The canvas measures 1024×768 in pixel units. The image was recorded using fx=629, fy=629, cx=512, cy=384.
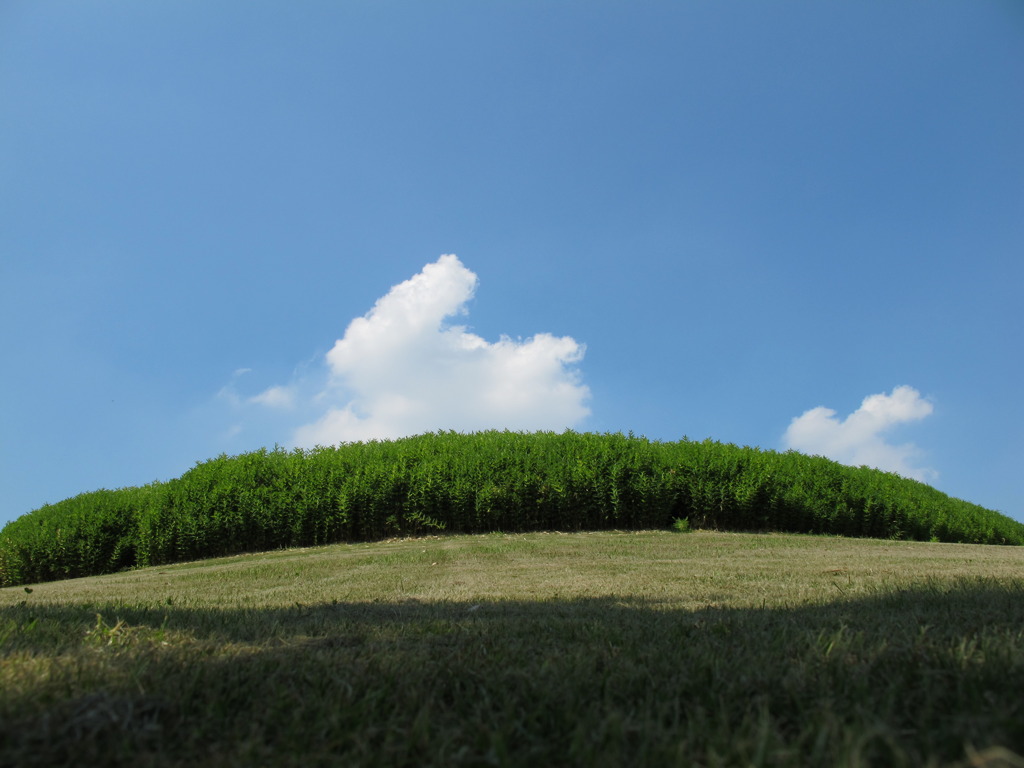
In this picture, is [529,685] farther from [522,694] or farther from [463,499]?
[463,499]

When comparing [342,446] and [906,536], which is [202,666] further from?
[906,536]

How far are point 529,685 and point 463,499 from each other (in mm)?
13553

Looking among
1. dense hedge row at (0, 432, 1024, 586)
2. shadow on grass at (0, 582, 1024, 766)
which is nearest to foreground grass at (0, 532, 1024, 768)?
shadow on grass at (0, 582, 1024, 766)

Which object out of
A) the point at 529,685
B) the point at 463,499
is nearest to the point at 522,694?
the point at 529,685

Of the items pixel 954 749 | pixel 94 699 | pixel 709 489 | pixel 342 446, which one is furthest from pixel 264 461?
pixel 954 749

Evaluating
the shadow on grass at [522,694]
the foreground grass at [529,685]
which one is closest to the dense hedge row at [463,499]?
the foreground grass at [529,685]

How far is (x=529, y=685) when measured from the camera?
2.27 m

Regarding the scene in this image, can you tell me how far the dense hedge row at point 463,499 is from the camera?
15.8 m

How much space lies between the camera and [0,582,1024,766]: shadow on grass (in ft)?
5.56

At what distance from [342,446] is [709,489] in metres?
10.4

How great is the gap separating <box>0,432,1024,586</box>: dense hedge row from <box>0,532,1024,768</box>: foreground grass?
36.8 feet

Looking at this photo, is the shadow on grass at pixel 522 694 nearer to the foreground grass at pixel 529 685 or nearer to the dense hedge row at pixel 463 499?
the foreground grass at pixel 529 685

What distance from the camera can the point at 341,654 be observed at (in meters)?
2.76

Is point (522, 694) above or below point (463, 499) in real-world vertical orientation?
below
